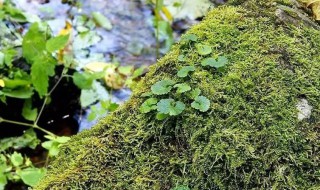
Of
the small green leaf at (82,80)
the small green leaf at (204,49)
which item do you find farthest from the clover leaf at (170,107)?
the small green leaf at (82,80)

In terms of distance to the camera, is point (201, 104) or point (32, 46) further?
point (32, 46)

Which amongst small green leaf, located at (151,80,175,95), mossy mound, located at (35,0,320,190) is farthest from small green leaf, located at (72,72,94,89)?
small green leaf, located at (151,80,175,95)

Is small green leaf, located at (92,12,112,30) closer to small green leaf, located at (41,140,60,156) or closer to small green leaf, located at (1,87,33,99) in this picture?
small green leaf, located at (1,87,33,99)

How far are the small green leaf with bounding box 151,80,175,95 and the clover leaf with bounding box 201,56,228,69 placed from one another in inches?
5.9

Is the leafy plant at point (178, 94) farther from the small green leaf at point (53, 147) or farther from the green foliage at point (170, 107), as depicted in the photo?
the small green leaf at point (53, 147)

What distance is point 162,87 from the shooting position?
5.14 feet

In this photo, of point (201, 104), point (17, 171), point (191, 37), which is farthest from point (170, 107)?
point (17, 171)

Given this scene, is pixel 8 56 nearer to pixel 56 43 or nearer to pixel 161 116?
pixel 56 43

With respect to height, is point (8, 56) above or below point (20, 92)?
above

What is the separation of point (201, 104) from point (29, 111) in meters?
1.93

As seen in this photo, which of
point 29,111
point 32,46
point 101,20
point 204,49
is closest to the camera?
point 204,49

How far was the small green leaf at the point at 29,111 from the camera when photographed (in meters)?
3.06

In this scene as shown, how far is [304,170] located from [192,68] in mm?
525

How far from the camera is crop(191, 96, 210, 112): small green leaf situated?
1.47 m
